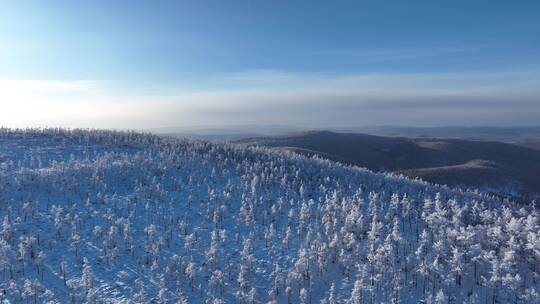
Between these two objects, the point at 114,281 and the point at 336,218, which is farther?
the point at 336,218

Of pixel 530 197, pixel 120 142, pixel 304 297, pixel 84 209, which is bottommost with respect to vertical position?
pixel 530 197

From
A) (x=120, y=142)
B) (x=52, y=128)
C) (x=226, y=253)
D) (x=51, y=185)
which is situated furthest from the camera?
(x=52, y=128)

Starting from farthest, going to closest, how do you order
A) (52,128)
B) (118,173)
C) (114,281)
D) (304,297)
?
(52,128) → (118,173) → (114,281) → (304,297)

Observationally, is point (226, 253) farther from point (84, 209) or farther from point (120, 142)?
point (120, 142)

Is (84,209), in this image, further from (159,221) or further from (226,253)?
(226,253)

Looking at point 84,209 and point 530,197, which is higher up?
point 84,209

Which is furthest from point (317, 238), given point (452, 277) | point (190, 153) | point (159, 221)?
point (190, 153)
